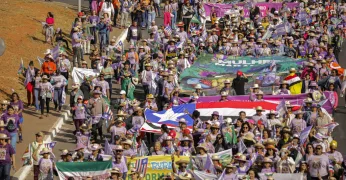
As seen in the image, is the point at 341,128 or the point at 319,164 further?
the point at 341,128

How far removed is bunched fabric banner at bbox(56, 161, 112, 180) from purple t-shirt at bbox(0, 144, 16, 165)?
128 centimetres

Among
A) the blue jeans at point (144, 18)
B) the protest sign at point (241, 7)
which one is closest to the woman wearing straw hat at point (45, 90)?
the blue jeans at point (144, 18)

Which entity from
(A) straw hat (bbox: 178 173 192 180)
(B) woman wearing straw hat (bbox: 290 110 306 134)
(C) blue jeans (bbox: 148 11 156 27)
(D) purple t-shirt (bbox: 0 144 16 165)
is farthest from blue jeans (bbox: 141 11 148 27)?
(A) straw hat (bbox: 178 173 192 180)

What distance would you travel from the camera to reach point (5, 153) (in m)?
27.7

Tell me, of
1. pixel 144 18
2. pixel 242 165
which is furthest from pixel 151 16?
pixel 242 165

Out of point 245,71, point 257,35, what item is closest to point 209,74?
point 245,71

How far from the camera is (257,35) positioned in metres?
41.5

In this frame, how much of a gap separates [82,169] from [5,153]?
6.36 ft

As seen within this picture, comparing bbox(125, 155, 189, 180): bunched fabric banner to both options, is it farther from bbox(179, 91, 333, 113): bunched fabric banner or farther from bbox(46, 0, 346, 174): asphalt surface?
bbox(179, 91, 333, 113): bunched fabric banner

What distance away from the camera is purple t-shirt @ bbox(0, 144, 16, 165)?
2767 cm

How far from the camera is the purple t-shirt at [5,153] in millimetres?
27672

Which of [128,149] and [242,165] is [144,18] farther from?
[242,165]

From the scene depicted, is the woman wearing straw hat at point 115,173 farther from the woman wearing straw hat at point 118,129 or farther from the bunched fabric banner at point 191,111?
the bunched fabric banner at point 191,111

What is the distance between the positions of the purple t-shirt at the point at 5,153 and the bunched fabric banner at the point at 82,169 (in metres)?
1.28
